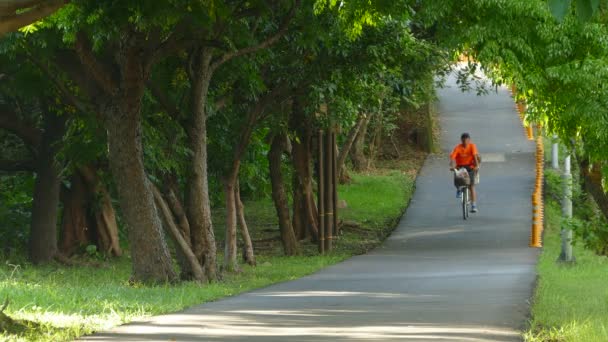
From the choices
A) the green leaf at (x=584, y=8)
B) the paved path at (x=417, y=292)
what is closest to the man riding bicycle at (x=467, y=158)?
the paved path at (x=417, y=292)

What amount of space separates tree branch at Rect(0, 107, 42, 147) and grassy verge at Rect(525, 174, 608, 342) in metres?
10.8

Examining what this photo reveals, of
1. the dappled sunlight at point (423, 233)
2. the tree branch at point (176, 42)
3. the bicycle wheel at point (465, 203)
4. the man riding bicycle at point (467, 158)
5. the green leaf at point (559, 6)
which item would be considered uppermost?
the tree branch at point (176, 42)

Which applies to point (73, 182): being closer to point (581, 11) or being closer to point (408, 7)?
point (408, 7)

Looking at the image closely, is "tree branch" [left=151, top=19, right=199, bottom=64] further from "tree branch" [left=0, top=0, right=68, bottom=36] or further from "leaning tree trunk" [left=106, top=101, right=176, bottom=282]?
"tree branch" [left=0, top=0, right=68, bottom=36]

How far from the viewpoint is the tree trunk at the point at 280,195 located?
88.0ft

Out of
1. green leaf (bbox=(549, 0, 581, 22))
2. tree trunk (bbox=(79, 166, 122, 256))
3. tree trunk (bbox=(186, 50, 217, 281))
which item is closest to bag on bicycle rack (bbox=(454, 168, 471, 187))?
tree trunk (bbox=(79, 166, 122, 256))

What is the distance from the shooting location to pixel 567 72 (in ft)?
36.6

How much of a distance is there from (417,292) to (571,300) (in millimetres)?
2300

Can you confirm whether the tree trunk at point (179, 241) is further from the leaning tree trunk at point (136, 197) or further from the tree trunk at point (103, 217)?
the tree trunk at point (103, 217)

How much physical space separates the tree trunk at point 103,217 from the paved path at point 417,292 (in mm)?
6315

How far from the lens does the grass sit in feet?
35.8

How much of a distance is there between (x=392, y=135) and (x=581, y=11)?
37331mm

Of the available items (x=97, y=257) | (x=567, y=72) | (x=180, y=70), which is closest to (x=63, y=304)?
(x=567, y=72)

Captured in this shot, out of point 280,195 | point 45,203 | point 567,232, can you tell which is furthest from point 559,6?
point 45,203
